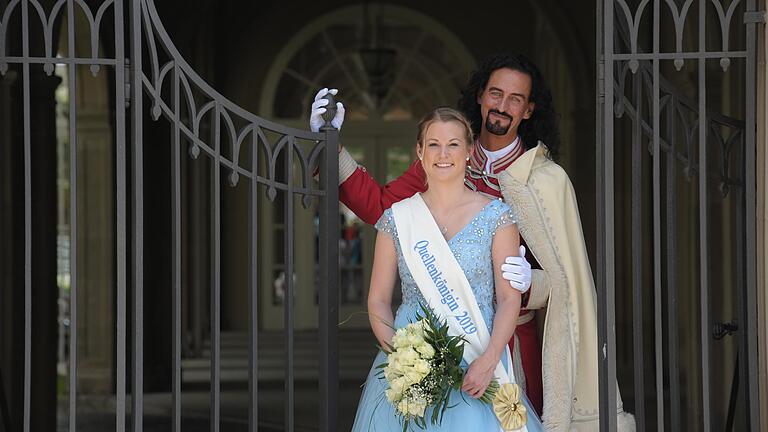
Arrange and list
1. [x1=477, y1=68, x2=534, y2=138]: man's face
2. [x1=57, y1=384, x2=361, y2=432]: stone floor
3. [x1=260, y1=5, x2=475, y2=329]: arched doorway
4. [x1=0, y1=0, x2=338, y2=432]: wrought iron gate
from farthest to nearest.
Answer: [x1=260, y1=5, x2=475, y2=329]: arched doorway, [x1=57, y1=384, x2=361, y2=432]: stone floor, [x1=477, y1=68, x2=534, y2=138]: man's face, [x1=0, y1=0, x2=338, y2=432]: wrought iron gate

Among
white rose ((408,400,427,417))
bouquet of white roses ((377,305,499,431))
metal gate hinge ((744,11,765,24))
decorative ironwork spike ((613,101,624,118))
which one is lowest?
white rose ((408,400,427,417))

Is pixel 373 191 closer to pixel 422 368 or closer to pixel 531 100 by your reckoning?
pixel 531 100

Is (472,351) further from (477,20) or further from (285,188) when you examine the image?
(477,20)

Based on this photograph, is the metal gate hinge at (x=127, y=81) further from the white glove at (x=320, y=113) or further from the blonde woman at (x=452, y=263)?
the blonde woman at (x=452, y=263)

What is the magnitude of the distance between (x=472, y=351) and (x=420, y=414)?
292 mm

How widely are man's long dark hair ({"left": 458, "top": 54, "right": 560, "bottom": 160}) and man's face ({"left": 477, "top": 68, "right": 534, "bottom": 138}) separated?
27 mm

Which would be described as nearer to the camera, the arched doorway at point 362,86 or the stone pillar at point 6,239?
the stone pillar at point 6,239

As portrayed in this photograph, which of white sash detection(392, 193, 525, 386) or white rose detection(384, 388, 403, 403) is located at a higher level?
white sash detection(392, 193, 525, 386)

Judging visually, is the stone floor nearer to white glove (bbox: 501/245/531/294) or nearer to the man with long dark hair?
the man with long dark hair

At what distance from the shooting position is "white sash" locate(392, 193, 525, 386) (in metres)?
3.84

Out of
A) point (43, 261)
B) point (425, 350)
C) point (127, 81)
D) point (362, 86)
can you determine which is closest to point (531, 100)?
point (425, 350)

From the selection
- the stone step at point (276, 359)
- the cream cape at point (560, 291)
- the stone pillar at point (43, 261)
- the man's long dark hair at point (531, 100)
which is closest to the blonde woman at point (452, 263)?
the cream cape at point (560, 291)

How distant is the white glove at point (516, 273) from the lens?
151 inches

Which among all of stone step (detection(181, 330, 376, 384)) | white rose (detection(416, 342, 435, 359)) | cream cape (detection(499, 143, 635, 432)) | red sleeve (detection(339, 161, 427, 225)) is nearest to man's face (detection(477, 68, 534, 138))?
cream cape (detection(499, 143, 635, 432))
